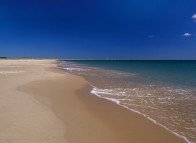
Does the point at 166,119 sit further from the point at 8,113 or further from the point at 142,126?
the point at 8,113

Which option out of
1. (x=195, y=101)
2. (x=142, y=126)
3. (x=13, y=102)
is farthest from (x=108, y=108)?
(x=195, y=101)

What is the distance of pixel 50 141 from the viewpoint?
15.2ft

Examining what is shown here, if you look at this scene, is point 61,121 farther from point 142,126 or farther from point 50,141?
point 142,126

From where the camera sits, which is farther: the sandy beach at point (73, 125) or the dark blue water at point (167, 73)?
the dark blue water at point (167, 73)

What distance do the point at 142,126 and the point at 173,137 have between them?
104 cm

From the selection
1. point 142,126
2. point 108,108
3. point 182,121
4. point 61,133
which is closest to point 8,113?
point 61,133

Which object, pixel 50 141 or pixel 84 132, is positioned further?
pixel 84 132

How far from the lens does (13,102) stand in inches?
323

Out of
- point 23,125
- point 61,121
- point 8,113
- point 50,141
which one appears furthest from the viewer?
point 8,113

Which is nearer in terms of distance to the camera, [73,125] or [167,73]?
[73,125]

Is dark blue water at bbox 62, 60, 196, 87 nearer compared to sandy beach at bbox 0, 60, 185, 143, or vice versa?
sandy beach at bbox 0, 60, 185, 143

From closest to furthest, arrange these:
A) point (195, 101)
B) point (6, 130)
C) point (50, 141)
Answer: point (50, 141), point (6, 130), point (195, 101)

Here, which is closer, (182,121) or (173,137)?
(173,137)

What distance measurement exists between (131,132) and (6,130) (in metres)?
3.39
